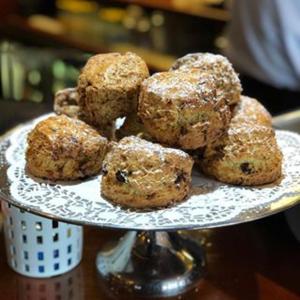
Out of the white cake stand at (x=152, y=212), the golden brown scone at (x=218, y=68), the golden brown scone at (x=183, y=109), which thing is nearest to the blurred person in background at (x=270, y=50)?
the white cake stand at (x=152, y=212)

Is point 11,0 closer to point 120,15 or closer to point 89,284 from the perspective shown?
point 120,15

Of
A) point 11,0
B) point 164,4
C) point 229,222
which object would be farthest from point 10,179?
point 11,0

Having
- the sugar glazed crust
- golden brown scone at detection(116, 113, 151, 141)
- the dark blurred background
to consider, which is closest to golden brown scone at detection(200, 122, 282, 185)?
the sugar glazed crust

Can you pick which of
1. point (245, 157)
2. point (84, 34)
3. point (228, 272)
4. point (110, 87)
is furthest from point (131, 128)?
point (84, 34)

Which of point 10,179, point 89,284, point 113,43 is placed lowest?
point 113,43

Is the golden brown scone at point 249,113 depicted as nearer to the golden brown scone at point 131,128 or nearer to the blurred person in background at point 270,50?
the golden brown scone at point 131,128

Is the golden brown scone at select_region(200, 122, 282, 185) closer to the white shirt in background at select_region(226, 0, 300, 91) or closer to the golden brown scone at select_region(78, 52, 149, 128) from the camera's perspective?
the golden brown scone at select_region(78, 52, 149, 128)
